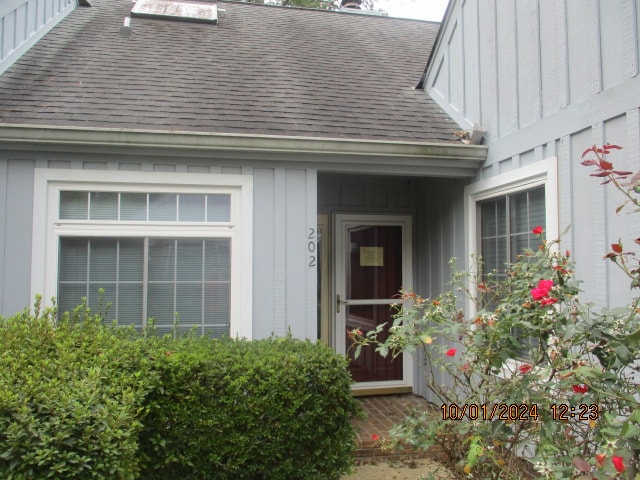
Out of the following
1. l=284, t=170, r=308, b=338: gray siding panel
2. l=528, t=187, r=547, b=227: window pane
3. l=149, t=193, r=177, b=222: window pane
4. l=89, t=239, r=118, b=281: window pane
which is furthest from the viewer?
l=284, t=170, r=308, b=338: gray siding panel

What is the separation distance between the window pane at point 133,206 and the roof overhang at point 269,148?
1.24 ft

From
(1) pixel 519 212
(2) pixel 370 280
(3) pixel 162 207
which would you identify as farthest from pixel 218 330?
(1) pixel 519 212

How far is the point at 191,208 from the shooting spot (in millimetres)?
4652

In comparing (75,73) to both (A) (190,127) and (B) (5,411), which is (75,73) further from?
(B) (5,411)

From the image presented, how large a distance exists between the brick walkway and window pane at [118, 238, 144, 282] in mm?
2283

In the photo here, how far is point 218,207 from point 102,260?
1.10 metres

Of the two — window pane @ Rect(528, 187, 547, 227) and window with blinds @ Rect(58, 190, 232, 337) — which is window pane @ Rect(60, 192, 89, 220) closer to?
window with blinds @ Rect(58, 190, 232, 337)

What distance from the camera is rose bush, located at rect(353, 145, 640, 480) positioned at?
2.22 meters

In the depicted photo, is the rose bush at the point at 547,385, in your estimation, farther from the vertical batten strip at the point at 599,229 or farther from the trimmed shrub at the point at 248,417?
the trimmed shrub at the point at 248,417

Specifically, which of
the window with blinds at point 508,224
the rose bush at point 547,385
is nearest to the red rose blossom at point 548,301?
the rose bush at point 547,385

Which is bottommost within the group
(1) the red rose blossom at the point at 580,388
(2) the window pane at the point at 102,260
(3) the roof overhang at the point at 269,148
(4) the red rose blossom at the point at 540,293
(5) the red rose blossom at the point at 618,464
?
(5) the red rose blossom at the point at 618,464

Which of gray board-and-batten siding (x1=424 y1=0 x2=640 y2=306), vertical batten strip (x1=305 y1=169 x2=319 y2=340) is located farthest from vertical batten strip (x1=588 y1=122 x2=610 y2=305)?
vertical batten strip (x1=305 y1=169 x2=319 y2=340)

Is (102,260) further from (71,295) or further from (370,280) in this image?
(370,280)

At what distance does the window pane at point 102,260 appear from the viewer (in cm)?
448
